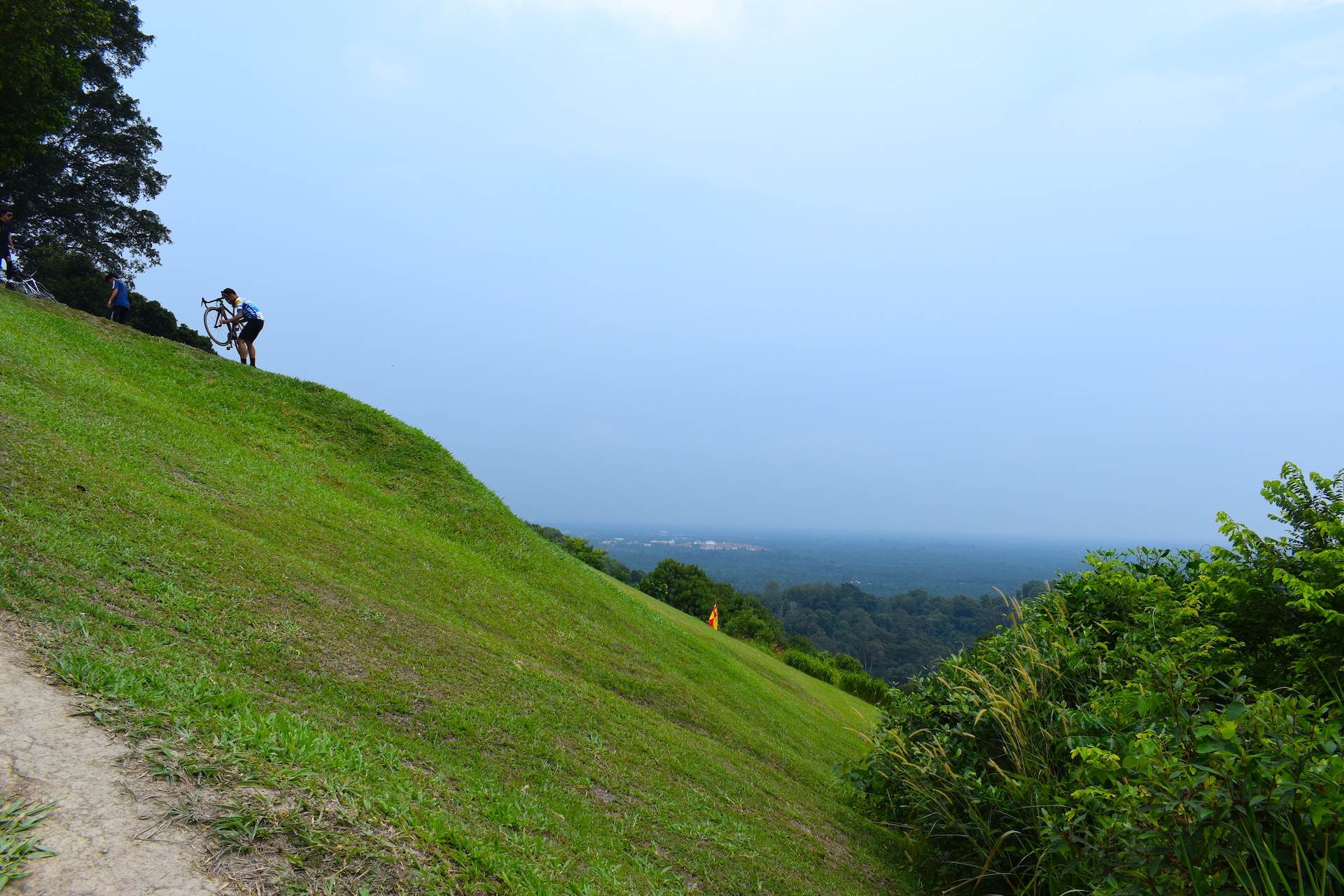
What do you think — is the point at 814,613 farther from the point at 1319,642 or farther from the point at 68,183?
the point at 1319,642

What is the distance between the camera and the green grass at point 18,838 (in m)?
2.56

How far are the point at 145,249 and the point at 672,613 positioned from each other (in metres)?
30.8

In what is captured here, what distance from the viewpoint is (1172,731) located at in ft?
13.7

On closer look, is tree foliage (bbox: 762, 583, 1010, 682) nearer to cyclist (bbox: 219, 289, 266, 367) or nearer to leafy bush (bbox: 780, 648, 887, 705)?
leafy bush (bbox: 780, 648, 887, 705)

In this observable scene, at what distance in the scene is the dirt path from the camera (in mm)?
2674

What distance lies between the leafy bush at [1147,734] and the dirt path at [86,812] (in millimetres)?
4399

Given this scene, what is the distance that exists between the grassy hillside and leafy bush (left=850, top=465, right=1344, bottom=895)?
1267 mm

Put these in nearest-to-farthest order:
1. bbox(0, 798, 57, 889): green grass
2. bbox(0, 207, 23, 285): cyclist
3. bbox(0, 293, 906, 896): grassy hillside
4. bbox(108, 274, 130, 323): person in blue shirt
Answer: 1. bbox(0, 798, 57, 889): green grass
2. bbox(0, 293, 906, 896): grassy hillside
3. bbox(0, 207, 23, 285): cyclist
4. bbox(108, 274, 130, 323): person in blue shirt

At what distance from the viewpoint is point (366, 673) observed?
613 centimetres

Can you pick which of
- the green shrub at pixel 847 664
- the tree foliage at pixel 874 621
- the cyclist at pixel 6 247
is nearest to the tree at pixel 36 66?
the cyclist at pixel 6 247

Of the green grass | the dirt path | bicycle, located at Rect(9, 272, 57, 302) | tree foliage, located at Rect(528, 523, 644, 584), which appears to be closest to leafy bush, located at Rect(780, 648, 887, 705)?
tree foliage, located at Rect(528, 523, 644, 584)

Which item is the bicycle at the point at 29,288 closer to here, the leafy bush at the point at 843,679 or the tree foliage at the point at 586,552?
the tree foliage at the point at 586,552

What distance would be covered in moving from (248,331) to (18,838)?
1662cm

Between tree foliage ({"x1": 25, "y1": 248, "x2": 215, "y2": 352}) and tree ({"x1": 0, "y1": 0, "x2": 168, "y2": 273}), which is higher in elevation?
tree ({"x1": 0, "y1": 0, "x2": 168, "y2": 273})
